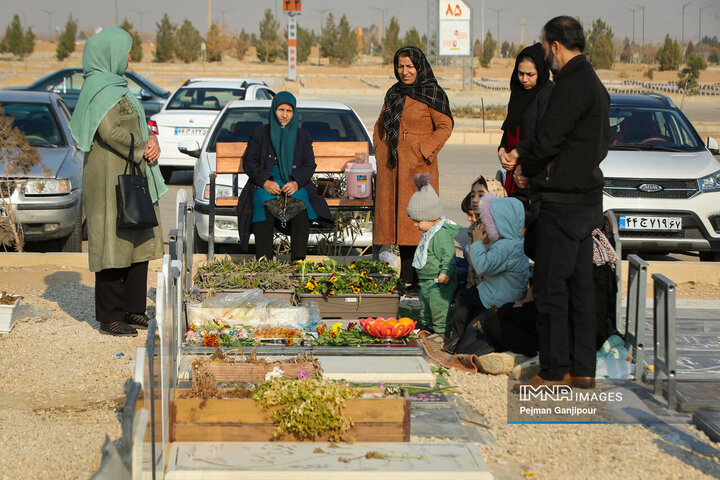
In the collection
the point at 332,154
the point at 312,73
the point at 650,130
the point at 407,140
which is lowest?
the point at 332,154

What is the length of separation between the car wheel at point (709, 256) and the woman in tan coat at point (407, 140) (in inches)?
146

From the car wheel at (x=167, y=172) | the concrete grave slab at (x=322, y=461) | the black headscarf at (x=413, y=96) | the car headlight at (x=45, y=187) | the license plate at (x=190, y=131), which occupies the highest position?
the black headscarf at (x=413, y=96)

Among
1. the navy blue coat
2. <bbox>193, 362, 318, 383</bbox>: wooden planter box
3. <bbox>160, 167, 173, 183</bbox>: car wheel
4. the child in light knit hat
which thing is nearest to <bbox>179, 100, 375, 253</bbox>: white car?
the navy blue coat

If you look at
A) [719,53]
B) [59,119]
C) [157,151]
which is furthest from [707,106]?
[719,53]

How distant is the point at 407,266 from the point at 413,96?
1.45 metres

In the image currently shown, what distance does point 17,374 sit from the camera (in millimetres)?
5555

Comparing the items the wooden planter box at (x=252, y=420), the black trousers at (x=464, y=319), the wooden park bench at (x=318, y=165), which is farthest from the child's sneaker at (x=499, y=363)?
the wooden park bench at (x=318, y=165)

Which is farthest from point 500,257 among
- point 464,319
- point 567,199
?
point 567,199

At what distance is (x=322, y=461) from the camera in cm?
403

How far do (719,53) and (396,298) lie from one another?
110 m

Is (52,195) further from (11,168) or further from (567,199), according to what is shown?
(567,199)

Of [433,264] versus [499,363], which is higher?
[433,264]

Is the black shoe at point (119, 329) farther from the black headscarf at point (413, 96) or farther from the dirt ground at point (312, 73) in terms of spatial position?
the dirt ground at point (312, 73)

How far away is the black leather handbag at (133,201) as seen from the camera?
6.15 m
